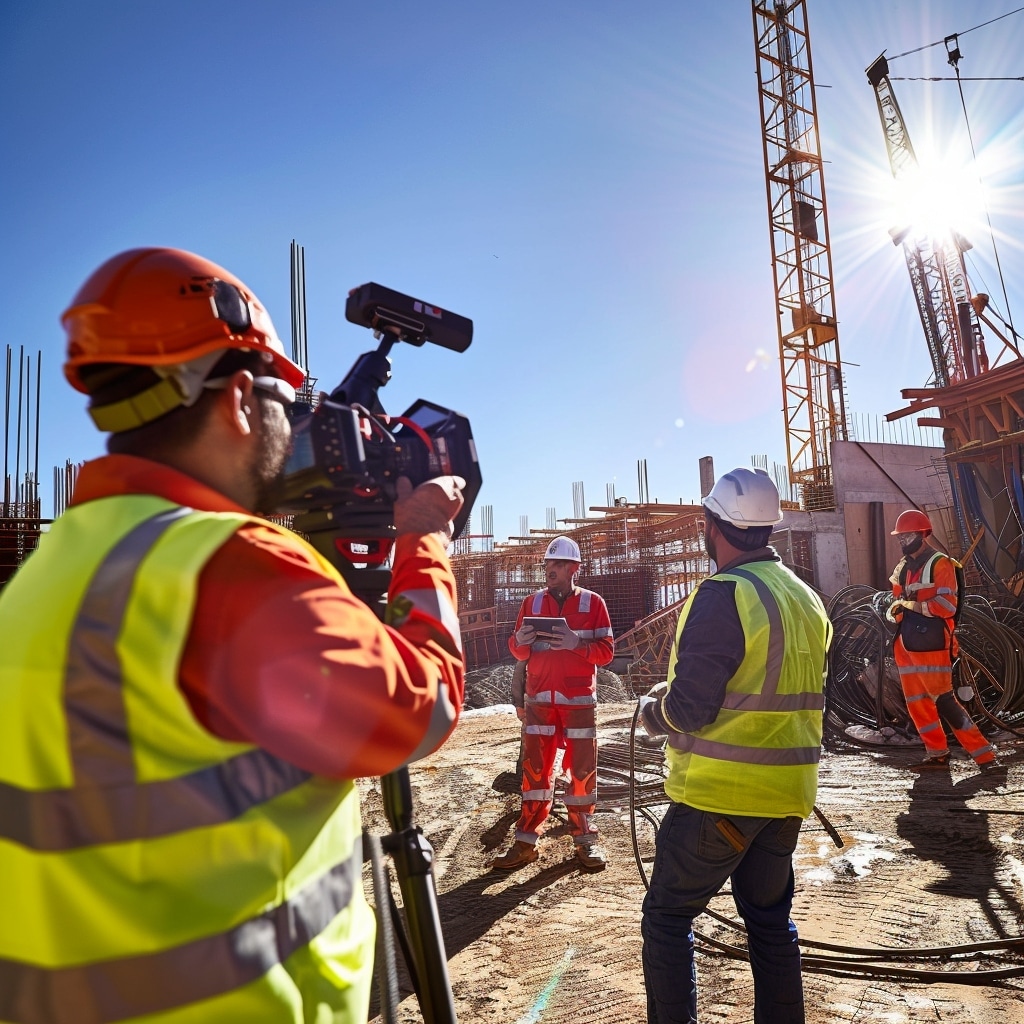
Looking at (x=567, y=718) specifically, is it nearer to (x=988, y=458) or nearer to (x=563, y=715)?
(x=563, y=715)

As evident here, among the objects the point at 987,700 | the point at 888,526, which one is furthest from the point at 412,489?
the point at 888,526

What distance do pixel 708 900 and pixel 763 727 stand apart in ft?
2.03

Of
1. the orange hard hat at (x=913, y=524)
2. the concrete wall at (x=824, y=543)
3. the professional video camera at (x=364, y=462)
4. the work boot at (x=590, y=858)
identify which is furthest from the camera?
the concrete wall at (x=824, y=543)

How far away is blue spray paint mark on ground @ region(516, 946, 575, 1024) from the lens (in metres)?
3.27

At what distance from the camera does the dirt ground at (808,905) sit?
10.7ft

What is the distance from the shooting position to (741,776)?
258 centimetres

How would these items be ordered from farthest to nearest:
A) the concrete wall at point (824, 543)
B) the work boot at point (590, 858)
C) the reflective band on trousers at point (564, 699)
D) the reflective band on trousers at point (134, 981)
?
1. the concrete wall at point (824, 543)
2. the reflective band on trousers at point (564, 699)
3. the work boot at point (590, 858)
4. the reflective band on trousers at point (134, 981)

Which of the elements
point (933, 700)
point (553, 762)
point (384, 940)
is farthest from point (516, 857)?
point (933, 700)

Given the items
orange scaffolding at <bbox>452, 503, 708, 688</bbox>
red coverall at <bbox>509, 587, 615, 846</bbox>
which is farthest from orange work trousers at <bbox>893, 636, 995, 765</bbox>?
orange scaffolding at <bbox>452, 503, 708, 688</bbox>

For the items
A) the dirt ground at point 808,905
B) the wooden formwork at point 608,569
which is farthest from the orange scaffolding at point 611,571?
the dirt ground at point 808,905

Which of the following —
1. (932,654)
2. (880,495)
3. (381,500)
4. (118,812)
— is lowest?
(932,654)

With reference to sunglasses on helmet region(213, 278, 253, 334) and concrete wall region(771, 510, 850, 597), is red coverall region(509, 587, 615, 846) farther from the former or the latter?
concrete wall region(771, 510, 850, 597)

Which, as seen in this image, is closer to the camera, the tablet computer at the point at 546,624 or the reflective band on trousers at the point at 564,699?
the tablet computer at the point at 546,624

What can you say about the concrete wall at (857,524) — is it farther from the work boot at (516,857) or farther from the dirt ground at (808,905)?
the work boot at (516,857)
